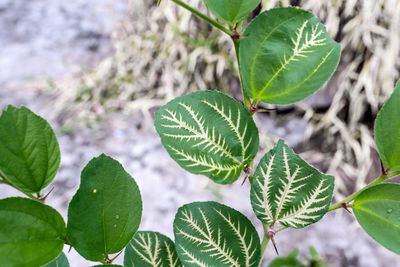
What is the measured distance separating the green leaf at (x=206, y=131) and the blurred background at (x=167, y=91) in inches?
32.6

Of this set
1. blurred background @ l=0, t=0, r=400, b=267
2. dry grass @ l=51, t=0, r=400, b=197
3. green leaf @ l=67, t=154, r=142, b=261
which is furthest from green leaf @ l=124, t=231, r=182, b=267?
dry grass @ l=51, t=0, r=400, b=197

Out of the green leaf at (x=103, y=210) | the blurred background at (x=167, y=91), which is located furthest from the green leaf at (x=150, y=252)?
the blurred background at (x=167, y=91)

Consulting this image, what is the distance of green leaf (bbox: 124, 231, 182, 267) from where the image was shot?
0.55 feet

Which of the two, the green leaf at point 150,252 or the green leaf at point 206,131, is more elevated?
the green leaf at point 206,131

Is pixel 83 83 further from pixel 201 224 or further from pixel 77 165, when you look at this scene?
pixel 201 224

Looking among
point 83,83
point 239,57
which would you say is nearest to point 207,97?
point 239,57

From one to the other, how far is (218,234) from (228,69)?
1.09 metres

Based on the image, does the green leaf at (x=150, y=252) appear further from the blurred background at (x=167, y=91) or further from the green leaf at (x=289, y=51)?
the blurred background at (x=167, y=91)

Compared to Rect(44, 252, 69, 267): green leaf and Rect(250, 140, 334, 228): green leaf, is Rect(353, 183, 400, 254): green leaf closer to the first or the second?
Rect(250, 140, 334, 228): green leaf

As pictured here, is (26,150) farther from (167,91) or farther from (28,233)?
(167,91)

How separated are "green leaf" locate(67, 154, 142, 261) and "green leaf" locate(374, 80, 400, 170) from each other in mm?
100

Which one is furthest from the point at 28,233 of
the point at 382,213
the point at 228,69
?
the point at 228,69

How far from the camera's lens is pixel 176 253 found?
0.17m

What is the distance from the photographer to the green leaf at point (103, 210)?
0.48 feet
